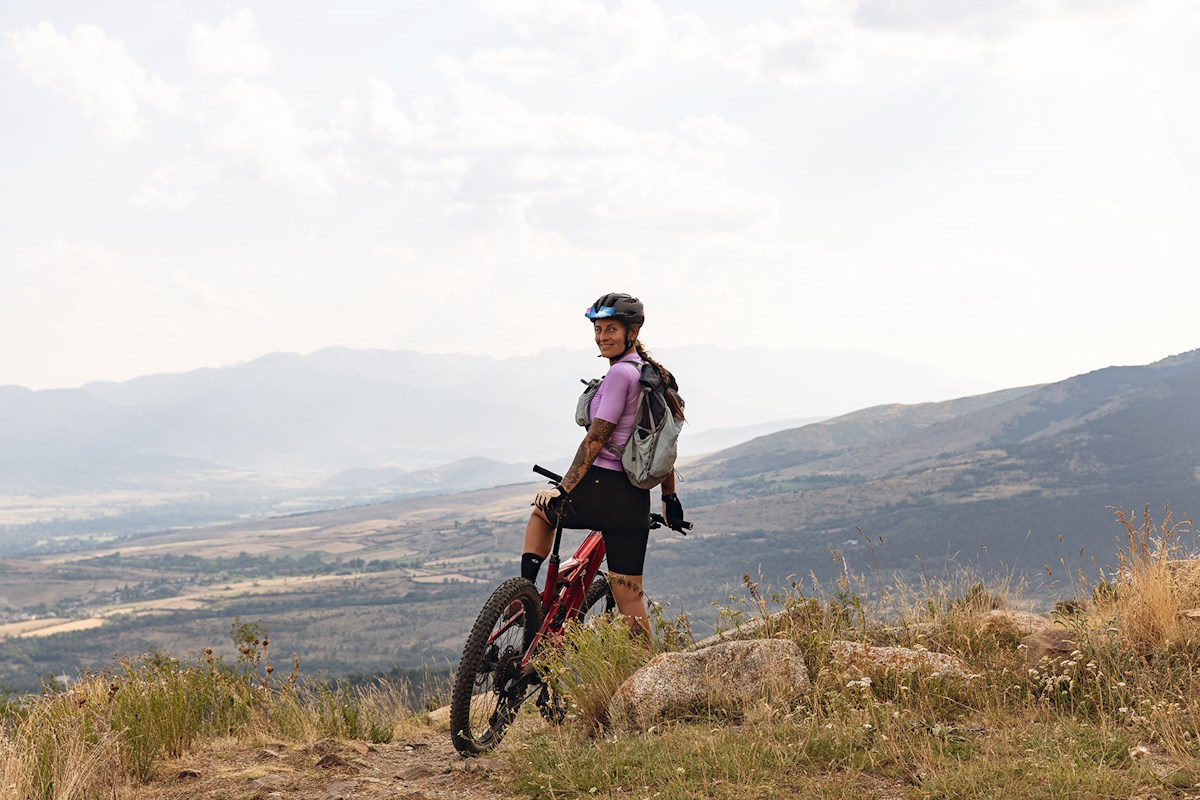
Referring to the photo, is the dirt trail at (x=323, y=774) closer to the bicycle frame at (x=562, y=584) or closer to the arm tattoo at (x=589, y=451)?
the bicycle frame at (x=562, y=584)

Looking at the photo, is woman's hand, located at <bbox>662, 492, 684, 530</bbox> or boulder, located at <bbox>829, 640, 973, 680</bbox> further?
woman's hand, located at <bbox>662, 492, 684, 530</bbox>

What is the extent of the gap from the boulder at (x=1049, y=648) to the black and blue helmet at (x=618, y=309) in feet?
10.8

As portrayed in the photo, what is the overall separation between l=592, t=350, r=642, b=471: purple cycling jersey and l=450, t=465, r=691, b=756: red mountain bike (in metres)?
0.39

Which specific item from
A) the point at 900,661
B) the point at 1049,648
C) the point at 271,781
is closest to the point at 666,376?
the point at 900,661

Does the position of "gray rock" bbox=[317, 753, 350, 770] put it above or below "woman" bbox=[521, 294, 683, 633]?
below

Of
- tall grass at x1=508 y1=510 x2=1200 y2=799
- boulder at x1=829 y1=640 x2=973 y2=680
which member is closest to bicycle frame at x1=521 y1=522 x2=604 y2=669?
tall grass at x1=508 y1=510 x2=1200 y2=799

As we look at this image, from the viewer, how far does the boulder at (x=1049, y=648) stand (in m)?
5.70

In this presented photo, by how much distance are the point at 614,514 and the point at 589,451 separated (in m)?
0.50

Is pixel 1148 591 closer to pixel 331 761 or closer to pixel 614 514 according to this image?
pixel 614 514

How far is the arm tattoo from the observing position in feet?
18.9

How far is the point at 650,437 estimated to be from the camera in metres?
5.84

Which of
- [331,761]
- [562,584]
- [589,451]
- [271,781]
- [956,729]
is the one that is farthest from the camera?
[562,584]

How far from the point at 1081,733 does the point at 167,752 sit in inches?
215

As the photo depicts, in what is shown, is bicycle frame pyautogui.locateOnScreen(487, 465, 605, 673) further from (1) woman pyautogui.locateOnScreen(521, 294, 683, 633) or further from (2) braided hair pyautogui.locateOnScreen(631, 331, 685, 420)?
(2) braided hair pyautogui.locateOnScreen(631, 331, 685, 420)
